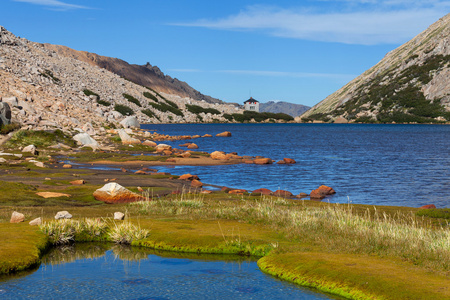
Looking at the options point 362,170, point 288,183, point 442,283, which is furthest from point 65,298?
point 362,170

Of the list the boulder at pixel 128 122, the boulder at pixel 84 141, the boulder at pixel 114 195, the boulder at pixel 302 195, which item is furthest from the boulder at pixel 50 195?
the boulder at pixel 128 122

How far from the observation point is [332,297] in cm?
1375

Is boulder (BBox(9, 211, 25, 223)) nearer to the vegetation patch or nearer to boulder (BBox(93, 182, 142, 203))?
boulder (BBox(93, 182, 142, 203))

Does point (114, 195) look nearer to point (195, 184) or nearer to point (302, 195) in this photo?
point (195, 184)

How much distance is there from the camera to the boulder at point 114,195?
29545 mm

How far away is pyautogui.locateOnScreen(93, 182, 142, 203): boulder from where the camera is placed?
1163 inches

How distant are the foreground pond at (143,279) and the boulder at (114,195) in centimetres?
1067

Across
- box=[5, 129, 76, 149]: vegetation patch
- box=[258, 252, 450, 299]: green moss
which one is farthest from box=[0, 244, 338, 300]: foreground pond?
box=[5, 129, 76, 149]: vegetation patch

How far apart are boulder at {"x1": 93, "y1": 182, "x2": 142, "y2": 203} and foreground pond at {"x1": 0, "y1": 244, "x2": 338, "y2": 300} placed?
10.7 m

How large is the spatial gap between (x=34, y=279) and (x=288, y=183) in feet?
114

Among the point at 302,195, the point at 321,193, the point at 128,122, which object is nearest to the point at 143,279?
the point at 302,195

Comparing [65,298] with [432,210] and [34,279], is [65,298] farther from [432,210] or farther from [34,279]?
[432,210]

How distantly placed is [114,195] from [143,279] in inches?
590

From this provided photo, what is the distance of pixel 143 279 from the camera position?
15367 mm
